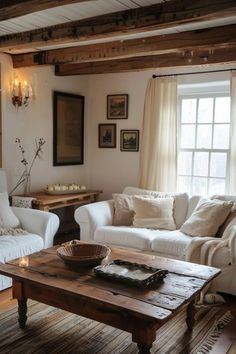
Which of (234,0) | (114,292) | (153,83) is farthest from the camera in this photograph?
(153,83)

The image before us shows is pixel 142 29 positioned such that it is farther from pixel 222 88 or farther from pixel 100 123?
pixel 100 123

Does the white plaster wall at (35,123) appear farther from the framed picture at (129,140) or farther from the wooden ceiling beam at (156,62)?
the framed picture at (129,140)

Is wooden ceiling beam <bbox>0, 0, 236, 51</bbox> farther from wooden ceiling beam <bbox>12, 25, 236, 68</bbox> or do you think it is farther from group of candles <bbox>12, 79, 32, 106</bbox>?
group of candles <bbox>12, 79, 32, 106</bbox>

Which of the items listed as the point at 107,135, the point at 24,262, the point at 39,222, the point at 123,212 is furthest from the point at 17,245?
the point at 107,135

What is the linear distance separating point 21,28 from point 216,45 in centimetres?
171

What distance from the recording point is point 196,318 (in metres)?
2.84

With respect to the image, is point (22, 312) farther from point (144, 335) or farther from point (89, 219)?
point (89, 219)

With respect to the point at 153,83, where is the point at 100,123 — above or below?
below

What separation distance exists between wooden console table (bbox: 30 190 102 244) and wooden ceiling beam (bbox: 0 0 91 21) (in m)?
1.98

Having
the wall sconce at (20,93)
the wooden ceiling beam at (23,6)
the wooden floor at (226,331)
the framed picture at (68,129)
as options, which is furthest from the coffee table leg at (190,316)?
the wall sconce at (20,93)

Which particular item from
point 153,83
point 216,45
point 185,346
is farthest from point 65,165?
point 185,346

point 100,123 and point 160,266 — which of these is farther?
point 100,123

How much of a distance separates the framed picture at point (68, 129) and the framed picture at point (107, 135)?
261 mm

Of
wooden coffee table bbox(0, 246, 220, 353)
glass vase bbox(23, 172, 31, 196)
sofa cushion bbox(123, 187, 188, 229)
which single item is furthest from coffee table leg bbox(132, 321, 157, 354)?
glass vase bbox(23, 172, 31, 196)
